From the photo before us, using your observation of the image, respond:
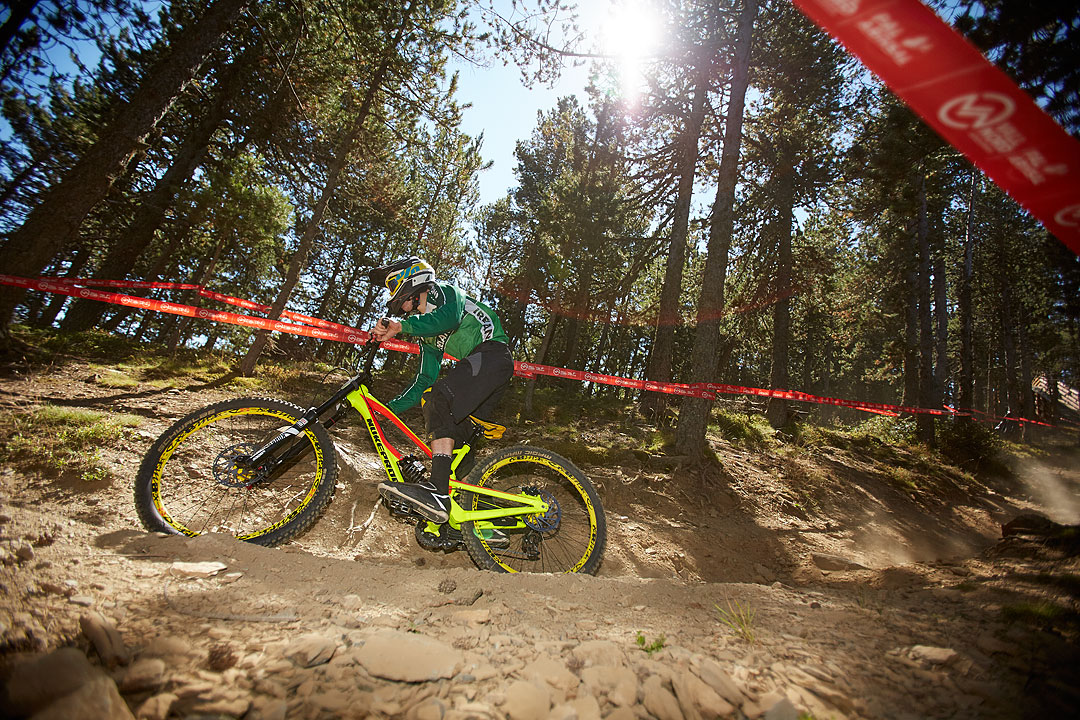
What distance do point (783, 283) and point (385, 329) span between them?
48.3 ft

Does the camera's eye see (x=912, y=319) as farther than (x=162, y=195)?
Yes

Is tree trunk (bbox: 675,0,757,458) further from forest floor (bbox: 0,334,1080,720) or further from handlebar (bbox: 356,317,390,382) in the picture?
handlebar (bbox: 356,317,390,382)

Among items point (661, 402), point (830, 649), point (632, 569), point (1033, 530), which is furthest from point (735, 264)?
point (830, 649)

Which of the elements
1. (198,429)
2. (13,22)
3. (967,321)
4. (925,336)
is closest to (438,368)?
(198,429)

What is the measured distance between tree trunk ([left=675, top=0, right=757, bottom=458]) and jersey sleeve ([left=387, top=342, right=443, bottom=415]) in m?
5.43

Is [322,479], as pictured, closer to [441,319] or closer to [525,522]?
[441,319]

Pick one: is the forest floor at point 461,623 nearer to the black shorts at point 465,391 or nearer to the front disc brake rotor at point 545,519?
the front disc brake rotor at point 545,519

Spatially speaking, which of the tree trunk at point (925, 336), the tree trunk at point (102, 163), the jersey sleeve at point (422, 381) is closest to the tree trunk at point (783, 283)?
the tree trunk at point (925, 336)

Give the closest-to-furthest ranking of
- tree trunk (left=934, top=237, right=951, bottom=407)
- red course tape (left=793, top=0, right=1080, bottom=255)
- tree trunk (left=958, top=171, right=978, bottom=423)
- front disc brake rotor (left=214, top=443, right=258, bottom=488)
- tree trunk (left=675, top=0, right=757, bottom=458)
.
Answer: red course tape (left=793, top=0, right=1080, bottom=255), front disc brake rotor (left=214, top=443, right=258, bottom=488), tree trunk (left=675, top=0, right=757, bottom=458), tree trunk (left=934, top=237, right=951, bottom=407), tree trunk (left=958, top=171, right=978, bottom=423)

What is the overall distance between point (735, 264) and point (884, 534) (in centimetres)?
993

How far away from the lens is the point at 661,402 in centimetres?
1274

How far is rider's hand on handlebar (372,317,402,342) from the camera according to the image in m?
3.29

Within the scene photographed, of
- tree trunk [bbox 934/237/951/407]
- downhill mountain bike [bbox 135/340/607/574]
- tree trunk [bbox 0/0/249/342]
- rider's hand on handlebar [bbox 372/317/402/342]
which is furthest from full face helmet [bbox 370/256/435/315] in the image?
tree trunk [bbox 934/237/951/407]

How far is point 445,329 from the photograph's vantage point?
3.39 metres
